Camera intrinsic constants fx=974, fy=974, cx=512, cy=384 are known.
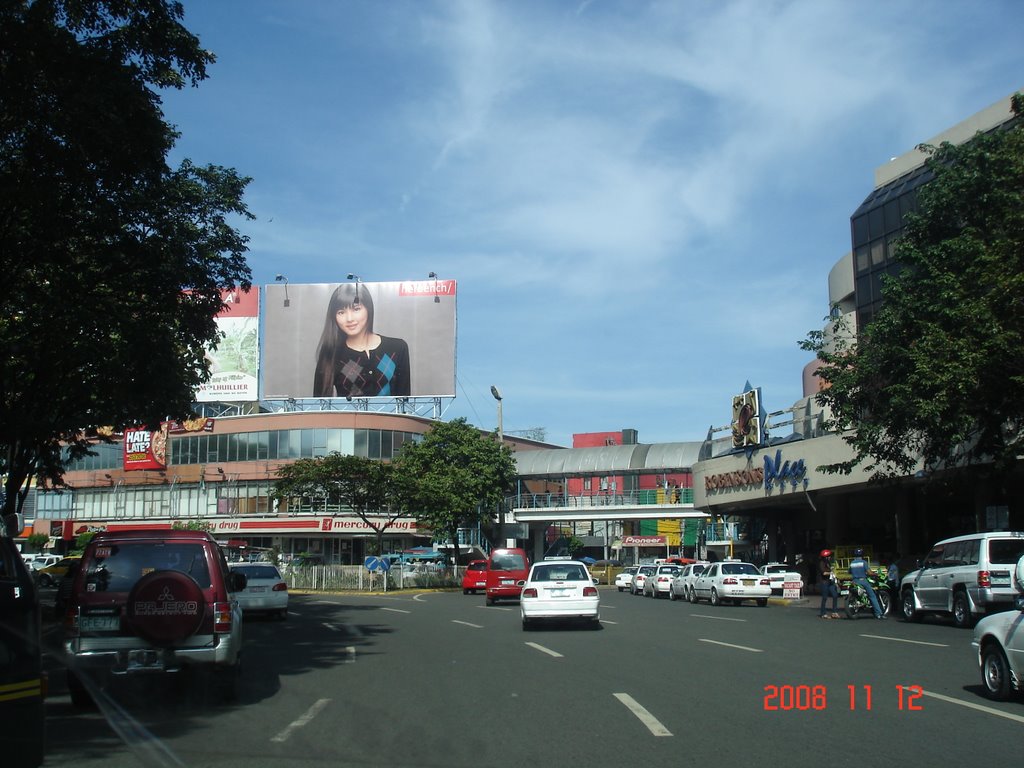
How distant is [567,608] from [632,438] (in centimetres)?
7795

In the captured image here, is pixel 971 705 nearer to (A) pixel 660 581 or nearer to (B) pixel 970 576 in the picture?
(B) pixel 970 576

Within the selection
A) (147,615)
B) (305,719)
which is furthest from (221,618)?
(305,719)

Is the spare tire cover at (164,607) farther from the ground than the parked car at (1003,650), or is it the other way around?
the spare tire cover at (164,607)

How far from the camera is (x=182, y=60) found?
14.9 meters

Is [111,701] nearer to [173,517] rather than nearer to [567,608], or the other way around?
[567,608]

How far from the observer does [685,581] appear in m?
36.5

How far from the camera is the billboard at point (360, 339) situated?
5619 centimetres

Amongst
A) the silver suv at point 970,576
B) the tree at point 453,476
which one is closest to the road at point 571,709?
the silver suv at point 970,576

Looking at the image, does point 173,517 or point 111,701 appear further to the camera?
point 173,517

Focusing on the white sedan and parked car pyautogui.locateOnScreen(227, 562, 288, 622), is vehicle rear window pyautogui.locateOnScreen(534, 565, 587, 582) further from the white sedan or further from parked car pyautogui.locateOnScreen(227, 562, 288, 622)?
the white sedan

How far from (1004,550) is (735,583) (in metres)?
12.3

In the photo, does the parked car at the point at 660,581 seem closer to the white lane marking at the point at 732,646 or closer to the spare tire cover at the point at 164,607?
the white lane marking at the point at 732,646

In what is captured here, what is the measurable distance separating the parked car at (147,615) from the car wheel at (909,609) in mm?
18016

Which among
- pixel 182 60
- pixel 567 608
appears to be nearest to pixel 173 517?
pixel 567 608
